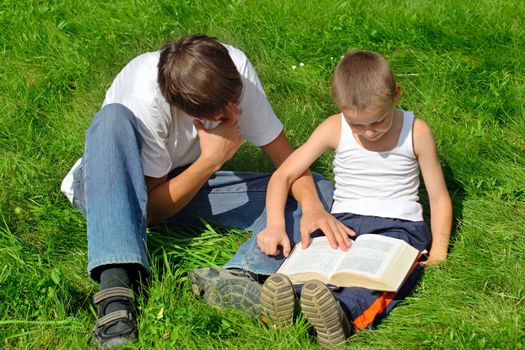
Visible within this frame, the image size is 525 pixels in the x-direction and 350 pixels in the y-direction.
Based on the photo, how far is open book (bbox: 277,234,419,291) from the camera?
347 centimetres

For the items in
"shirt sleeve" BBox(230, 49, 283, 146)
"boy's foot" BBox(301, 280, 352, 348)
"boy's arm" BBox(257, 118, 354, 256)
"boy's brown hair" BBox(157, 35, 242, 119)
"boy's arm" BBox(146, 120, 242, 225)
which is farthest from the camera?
"shirt sleeve" BBox(230, 49, 283, 146)

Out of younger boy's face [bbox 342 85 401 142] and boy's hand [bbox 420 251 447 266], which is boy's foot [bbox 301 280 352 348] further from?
younger boy's face [bbox 342 85 401 142]

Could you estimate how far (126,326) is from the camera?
338 cm

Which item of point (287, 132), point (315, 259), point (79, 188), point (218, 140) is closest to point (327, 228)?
point (315, 259)

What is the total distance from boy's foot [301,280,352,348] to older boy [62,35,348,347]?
356 millimetres

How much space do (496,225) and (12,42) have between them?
3788 mm

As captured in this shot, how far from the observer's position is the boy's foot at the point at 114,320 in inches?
132

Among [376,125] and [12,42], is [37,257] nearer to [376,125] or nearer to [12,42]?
[376,125]

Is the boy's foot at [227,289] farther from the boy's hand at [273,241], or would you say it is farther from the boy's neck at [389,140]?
the boy's neck at [389,140]

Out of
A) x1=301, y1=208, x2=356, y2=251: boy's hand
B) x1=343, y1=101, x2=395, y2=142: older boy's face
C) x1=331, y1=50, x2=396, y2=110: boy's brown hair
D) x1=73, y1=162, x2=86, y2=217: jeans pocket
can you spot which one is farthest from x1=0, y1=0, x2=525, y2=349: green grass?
x1=331, y1=50, x2=396, y2=110: boy's brown hair

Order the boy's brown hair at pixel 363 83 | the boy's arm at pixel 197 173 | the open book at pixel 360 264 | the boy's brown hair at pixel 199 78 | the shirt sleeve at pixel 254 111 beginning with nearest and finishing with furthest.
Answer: the open book at pixel 360 264
the boy's brown hair at pixel 199 78
the boy's brown hair at pixel 363 83
the boy's arm at pixel 197 173
the shirt sleeve at pixel 254 111

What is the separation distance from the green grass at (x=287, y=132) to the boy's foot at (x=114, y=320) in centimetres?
9

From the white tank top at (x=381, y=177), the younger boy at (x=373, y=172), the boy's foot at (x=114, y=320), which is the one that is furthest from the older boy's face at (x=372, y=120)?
the boy's foot at (x=114, y=320)

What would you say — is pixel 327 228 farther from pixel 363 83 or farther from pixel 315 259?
pixel 363 83
